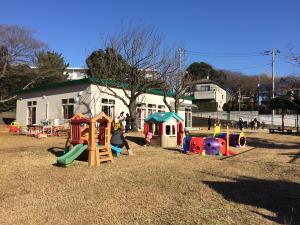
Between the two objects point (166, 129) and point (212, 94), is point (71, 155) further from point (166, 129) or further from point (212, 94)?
point (212, 94)

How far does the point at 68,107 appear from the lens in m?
24.9

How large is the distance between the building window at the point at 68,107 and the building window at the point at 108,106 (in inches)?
84.9

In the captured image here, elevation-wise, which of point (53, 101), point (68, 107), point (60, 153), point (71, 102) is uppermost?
point (53, 101)

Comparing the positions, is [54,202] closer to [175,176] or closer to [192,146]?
[175,176]

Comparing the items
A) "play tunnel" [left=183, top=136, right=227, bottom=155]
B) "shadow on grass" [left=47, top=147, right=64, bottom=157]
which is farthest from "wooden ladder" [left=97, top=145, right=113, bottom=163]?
"play tunnel" [left=183, top=136, right=227, bottom=155]

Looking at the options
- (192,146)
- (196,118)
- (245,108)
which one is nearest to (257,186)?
(192,146)

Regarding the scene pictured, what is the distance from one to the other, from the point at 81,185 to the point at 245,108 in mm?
52991

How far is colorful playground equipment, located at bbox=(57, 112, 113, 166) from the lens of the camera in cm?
935

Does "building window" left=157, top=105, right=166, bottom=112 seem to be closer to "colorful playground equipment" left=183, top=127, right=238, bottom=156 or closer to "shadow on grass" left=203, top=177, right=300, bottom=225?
"colorful playground equipment" left=183, top=127, right=238, bottom=156

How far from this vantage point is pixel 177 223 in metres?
4.66

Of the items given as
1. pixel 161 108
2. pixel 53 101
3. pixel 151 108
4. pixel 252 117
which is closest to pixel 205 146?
pixel 53 101

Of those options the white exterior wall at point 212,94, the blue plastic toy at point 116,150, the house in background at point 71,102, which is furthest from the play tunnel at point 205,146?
the white exterior wall at point 212,94

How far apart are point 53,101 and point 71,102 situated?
1.99 m

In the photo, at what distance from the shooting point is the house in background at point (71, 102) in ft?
77.0
